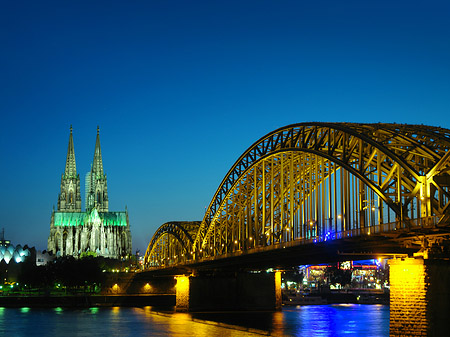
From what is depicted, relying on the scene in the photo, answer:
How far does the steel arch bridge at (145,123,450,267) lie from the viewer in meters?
54.1

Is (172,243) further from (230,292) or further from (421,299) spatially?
(421,299)

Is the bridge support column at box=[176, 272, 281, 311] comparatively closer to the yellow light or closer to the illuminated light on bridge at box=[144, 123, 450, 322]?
the illuminated light on bridge at box=[144, 123, 450, 322]

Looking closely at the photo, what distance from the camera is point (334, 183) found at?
7012 centimetres

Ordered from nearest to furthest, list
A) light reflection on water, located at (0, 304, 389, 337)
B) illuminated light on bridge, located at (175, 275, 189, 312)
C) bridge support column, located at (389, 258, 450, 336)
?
1. bridge support column, located at (389, 258, 450, 336)
2. light reflection on water, located at (0, 304, 389, 337)
3. illuminated light on bridge, located at (175, 275, 189, 312)

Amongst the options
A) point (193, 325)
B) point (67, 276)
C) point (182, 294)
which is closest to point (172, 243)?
point (67, 276)

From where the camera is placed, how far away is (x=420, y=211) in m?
54.3

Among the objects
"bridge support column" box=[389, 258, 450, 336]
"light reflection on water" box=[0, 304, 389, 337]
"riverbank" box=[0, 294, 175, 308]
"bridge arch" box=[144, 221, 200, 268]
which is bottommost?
"light reflection on water" box=[0, 304, 389, 337]

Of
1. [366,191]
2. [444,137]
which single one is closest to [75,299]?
[366,191]

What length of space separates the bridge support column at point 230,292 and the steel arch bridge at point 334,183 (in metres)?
4.95

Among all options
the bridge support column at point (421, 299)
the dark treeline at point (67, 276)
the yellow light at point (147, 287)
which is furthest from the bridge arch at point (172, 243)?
the bridge support column at point (421, 299)

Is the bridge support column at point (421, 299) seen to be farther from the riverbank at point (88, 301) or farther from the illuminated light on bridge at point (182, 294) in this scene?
the riverbank at point (88, 301)

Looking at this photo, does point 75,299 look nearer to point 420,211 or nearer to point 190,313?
point 190,313

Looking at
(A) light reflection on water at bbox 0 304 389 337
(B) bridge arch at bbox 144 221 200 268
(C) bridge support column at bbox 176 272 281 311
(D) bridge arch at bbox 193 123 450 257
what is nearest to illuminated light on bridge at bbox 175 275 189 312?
(C) bridge support column at bbox 176 272 281 311

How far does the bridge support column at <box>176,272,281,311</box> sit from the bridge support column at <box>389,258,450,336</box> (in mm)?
63089
